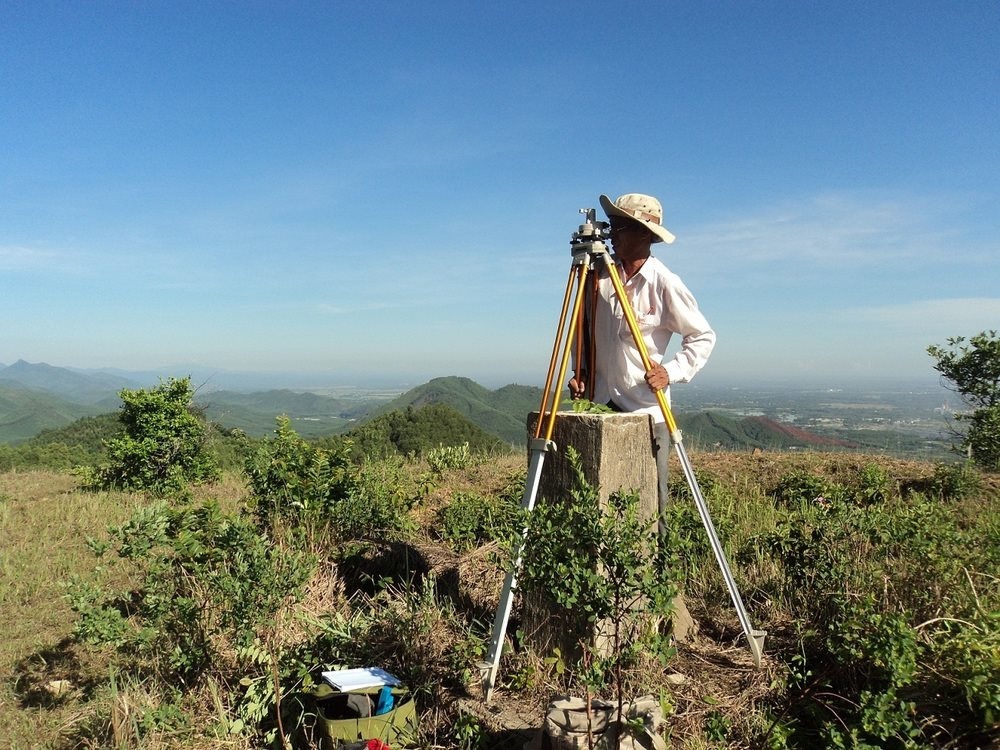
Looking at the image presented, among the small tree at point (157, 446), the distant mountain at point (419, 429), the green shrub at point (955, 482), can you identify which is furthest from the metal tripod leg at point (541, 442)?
the distant mountain at point (419, 429)

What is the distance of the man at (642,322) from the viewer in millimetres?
3590

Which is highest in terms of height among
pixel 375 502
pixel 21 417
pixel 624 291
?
pixel 624 291

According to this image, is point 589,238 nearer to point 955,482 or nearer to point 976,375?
point 955,482

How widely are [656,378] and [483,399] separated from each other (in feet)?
173

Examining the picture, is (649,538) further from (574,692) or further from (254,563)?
(254,563)

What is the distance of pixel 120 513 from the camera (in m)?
7.91

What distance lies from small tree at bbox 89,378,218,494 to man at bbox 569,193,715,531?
28.9 ft

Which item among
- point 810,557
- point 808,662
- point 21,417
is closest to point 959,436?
point 810,557

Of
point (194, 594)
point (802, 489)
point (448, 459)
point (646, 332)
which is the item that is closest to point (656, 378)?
point (646, 332)

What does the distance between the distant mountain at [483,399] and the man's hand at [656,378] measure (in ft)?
115

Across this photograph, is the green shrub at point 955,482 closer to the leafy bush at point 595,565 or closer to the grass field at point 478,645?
the grass field at point 478,645

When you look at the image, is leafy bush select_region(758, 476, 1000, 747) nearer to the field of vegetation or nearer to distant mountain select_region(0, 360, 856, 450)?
the field of vegetation

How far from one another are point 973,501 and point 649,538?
5.62 m

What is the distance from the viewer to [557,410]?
354 cm
